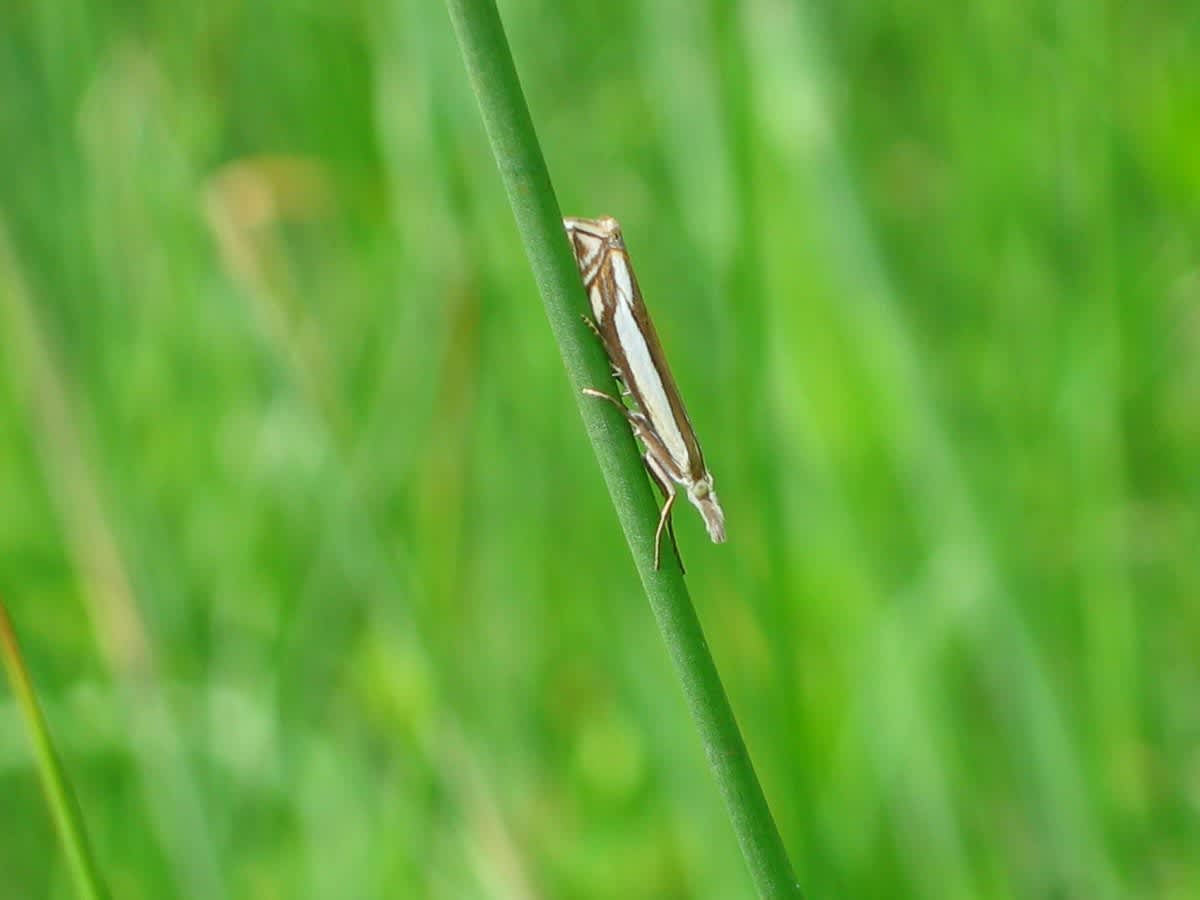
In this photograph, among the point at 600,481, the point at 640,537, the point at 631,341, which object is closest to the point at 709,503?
the point at 631,341

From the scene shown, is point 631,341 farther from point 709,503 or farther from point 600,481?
point 600,481

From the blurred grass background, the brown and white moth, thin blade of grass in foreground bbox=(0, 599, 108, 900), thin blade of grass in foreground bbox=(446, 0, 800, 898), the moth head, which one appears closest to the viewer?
thin blade of grass in foreground bbox=(446, 0, 800, 898)

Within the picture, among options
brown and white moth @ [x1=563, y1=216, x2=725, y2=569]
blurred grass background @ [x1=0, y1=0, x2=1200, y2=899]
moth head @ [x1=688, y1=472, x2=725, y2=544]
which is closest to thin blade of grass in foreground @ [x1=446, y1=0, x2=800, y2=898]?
brown and white moth @ [x1=563, y1=216, x2=725, y2=569]

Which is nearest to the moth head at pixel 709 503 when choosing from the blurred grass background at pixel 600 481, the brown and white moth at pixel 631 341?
the brown and white moth at pixel 631 341

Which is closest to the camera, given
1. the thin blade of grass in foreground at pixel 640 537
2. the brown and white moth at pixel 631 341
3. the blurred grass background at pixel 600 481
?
the thin blade of grass in foreground at pixel 640 537

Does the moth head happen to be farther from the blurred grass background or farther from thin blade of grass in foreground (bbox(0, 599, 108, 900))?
thin blade of grass in foreground (bbox(0, 599, 108, 900))

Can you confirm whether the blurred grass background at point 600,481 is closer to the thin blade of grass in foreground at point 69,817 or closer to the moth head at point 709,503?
the moth head at point 709,503
